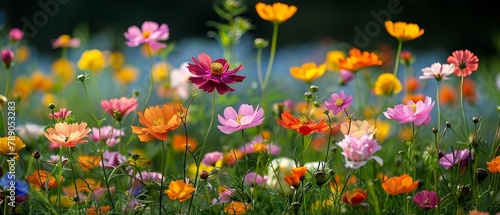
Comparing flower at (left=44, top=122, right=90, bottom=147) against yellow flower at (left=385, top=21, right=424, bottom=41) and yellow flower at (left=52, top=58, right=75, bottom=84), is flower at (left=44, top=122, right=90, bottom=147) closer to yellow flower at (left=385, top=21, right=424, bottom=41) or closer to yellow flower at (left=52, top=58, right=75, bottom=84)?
yellow flower at (left=385, top=21, right=424, bottom=41)

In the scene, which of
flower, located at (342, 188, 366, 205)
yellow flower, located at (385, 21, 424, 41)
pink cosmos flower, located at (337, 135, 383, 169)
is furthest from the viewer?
yellow flower, located at (385, 21, 424, 41)

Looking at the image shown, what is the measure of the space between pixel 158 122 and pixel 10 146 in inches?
10.0

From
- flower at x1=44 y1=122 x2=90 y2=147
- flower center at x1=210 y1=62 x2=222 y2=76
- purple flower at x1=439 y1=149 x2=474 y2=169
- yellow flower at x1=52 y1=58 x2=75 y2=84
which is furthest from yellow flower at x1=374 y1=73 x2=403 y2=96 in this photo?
yellow flower at x1=52 y1=58 x2=75 y2=84

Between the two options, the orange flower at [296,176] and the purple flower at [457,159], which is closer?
the orange flower at [296,176]

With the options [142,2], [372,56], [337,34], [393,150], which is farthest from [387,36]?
[372,56]

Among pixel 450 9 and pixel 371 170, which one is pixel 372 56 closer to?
pixel 371 170

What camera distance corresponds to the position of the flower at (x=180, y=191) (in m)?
0.99

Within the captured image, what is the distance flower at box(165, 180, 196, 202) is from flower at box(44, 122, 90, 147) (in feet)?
0.46

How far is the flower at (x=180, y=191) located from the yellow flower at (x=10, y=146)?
0.26 m

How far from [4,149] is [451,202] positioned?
0.68 meters

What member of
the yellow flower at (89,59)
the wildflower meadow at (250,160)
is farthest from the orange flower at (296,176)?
the yellow flower at (89,59)

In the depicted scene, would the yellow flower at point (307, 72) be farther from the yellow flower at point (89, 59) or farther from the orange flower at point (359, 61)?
the yellow flower at point (89, 59)

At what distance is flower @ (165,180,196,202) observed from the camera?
38.9 inches

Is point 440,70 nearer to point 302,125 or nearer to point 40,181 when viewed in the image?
point 302,125
